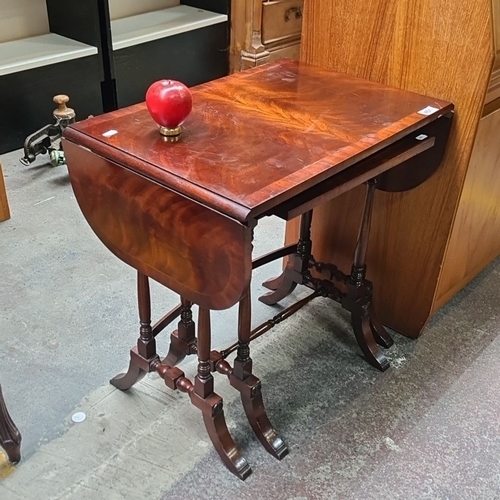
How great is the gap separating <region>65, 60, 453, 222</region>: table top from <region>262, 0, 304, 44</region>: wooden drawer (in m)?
1.85

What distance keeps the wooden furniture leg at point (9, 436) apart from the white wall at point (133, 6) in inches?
99.5

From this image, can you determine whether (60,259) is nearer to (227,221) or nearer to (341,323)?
(341,323)

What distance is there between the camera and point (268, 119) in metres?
1.46

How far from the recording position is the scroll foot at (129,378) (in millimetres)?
1695

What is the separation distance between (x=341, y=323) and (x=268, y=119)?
825mm

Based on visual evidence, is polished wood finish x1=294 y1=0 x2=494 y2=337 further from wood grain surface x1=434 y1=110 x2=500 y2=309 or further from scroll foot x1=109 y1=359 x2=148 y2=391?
scroll foot x1=109 y1=359 x2=148 y2=391

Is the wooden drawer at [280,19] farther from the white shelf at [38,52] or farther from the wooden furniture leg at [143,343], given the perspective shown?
the wooden furniture leg at [143,343]

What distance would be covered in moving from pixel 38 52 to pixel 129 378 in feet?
6.09

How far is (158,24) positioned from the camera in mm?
3348

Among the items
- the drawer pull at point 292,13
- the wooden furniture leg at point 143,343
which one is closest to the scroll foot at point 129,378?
the wooden furniture leg at point 143,343

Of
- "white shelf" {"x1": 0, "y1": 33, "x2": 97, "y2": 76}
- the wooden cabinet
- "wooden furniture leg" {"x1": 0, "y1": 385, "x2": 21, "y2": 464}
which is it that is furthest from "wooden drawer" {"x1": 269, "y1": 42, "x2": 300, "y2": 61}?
"wooden furniture leg" {"x1": 0, "y1": 385, "x2": 21, "y2": 464}

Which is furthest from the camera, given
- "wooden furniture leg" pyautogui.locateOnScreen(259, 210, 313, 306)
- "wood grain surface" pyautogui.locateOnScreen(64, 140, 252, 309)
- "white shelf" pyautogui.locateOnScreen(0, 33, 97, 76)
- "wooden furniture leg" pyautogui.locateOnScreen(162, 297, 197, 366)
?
"white shelf" pyautogui.locateOnScreen(0, 33, 97, 76)

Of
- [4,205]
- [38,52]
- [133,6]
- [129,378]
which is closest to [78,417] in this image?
[129,378]

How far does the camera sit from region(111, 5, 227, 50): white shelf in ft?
10.4
